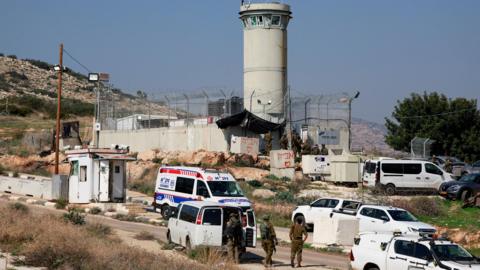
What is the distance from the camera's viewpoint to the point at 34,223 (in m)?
24.8

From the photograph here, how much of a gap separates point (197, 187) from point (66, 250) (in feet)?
42.3

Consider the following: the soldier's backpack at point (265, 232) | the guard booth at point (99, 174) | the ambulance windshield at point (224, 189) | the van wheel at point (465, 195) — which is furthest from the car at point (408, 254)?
the van wheel at point (465, 195)

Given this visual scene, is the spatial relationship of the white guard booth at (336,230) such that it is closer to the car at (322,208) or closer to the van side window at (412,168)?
the car at (322,208)

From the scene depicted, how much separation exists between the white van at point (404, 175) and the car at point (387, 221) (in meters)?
12.7

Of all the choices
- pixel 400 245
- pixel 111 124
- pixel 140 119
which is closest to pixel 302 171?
pixel 140 119

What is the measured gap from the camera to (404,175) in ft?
142

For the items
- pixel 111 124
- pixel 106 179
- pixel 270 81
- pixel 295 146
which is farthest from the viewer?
pixel 111 124

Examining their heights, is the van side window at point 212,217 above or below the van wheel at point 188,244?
above

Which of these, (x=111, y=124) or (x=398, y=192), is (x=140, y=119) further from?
(x=398, y=192)

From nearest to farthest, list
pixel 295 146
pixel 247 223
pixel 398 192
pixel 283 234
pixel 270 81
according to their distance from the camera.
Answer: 1. pixel 247 223
2. pixel 283 234
3. pixel 398 192
4. pixel 295 146
5. pixel 270 81

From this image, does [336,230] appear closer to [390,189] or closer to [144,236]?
[144,236]

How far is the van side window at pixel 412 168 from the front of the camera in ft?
142

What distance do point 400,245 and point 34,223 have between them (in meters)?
11.6

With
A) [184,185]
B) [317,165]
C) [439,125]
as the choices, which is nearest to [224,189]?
[184,185]
